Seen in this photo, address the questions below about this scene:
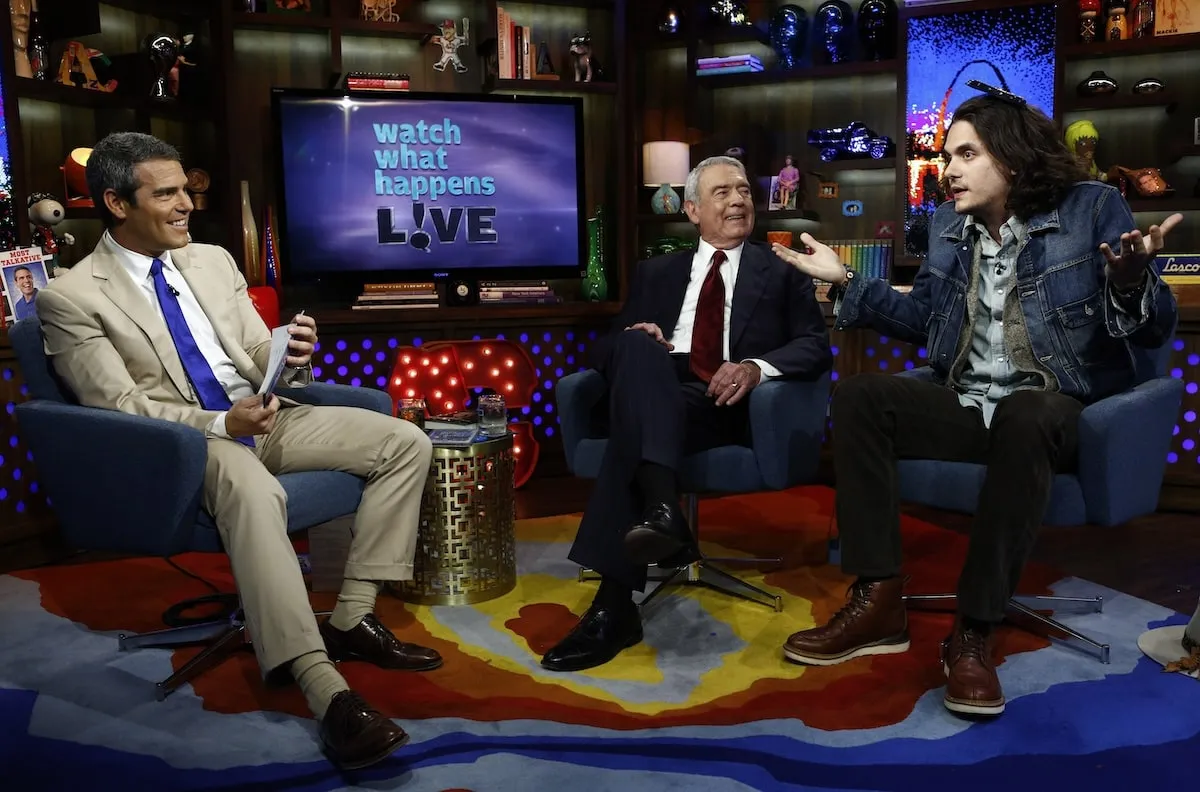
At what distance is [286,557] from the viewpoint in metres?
2.19

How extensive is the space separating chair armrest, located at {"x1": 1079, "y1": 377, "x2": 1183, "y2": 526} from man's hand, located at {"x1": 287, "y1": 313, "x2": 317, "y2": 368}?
178 cm

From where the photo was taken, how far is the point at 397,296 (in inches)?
176

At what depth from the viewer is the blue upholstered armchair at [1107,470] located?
2.29m

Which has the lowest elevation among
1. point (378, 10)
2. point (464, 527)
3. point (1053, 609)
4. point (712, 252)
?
point (1053, 609)

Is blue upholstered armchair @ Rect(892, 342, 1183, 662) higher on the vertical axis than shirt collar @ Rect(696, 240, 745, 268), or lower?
lower

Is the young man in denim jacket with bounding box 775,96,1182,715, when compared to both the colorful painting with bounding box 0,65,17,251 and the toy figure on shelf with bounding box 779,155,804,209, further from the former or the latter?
the colorful painting with bounding box 0,65,17,251

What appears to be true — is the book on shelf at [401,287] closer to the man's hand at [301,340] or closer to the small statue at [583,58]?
the small statue at [583,58]

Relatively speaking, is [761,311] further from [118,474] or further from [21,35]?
[21,35]

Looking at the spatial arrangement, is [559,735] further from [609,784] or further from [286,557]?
[286,557]

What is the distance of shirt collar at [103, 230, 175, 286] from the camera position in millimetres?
2549

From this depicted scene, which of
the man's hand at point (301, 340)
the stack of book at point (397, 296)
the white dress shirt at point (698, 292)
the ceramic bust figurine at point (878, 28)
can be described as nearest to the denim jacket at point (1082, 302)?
the white dress shirt at point (698, 292)

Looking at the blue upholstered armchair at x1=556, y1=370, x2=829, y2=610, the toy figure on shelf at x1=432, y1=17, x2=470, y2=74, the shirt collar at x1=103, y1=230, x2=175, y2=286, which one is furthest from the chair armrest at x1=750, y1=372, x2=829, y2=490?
the toy figure on shelf at x1=432, y1=17, x2=470, y2=74

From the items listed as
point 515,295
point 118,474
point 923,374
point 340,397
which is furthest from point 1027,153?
point 515,295

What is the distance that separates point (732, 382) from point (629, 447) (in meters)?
0.37
